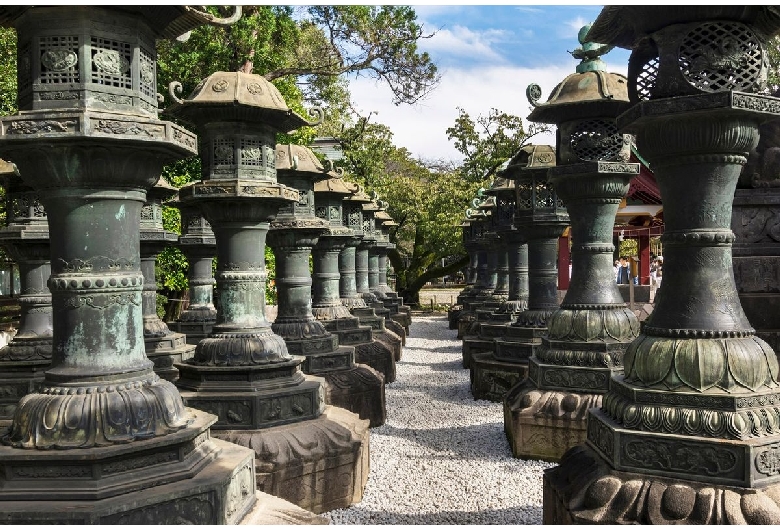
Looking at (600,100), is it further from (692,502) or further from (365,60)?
(365,60)

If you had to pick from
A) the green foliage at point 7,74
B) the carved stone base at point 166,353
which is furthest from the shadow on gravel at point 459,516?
the green foliage at point 7,74

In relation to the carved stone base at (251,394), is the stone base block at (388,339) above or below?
below

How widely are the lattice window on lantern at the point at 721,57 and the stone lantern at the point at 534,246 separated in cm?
497

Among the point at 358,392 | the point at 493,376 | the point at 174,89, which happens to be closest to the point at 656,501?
the point at 174,89

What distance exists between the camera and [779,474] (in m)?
3.24

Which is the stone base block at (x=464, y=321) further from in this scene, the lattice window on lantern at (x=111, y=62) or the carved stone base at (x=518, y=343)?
the lattice window on lantern at (x=111, y=62)

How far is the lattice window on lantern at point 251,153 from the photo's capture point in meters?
6.00

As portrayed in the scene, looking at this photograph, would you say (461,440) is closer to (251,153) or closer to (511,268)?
(251,153)

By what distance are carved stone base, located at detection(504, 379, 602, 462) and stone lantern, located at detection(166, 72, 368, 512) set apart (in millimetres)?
1728


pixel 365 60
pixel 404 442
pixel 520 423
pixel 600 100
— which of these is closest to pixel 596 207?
pixel 600 100

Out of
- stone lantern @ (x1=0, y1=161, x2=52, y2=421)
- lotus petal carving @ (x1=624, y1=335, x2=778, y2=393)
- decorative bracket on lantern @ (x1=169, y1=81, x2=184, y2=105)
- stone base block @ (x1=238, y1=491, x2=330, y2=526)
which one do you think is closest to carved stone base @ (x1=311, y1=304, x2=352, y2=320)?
stone lantern @ (x1=0, y1=161, x2=52, y2=421)

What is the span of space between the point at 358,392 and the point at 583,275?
3.19 meters

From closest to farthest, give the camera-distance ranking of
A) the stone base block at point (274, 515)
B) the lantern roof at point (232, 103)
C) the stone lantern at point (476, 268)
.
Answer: the stone base block at point (274, 515) → the lantern roof at point (232, 103) → the stone lantern at point (476, 268)

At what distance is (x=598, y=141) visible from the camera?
6535 mm
